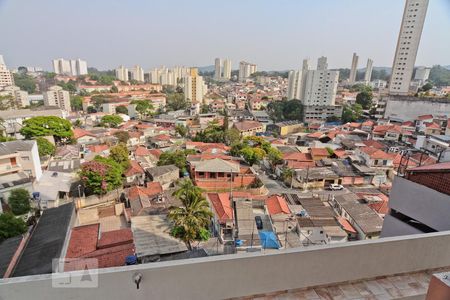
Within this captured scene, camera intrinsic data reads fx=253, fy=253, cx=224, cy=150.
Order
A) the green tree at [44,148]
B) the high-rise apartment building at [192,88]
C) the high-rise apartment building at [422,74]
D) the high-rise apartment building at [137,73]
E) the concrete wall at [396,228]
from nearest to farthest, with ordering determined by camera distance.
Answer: the concrete wall at [396,228] → the green tree at [44,148] → the high-rise apartment building at [192,88] → the high-rise apartment building at [422,74] → the high-rise apartment building at [137,73]

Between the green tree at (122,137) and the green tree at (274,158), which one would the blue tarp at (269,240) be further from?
the green tree at (122,137)

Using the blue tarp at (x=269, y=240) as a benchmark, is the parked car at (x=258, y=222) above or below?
below

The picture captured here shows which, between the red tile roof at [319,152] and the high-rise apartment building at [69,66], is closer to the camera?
the red tile roof at [319,152]

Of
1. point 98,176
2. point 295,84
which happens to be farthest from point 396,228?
point 295,84

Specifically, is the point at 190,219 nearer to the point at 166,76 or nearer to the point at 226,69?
the point at 166,76

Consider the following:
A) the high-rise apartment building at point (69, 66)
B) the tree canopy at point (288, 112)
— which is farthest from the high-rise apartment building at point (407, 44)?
the high-rise apartment building at point (69, 66)

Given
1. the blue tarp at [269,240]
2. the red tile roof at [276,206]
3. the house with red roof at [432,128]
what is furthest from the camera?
the house with red roof at [432,128]
